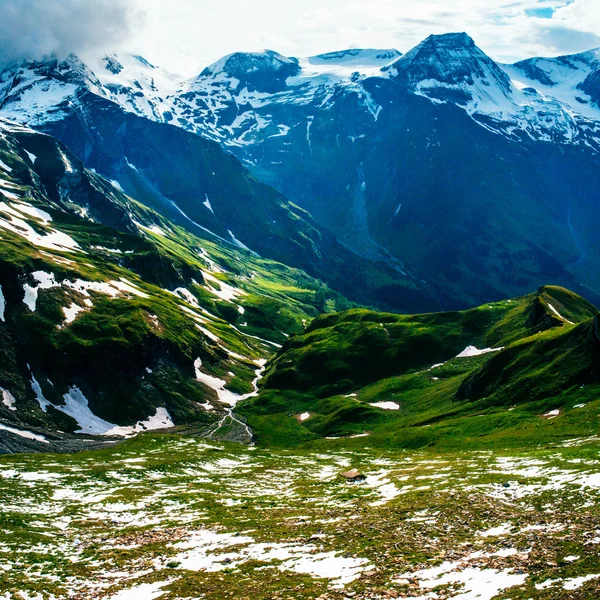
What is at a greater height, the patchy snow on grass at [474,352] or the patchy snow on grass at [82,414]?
the patchy snow on grass at [82,414]

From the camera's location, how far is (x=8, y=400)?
158250mm

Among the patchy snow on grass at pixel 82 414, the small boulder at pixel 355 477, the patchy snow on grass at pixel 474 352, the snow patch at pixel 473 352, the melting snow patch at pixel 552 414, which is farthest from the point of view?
the snow patch at pixel 473 352

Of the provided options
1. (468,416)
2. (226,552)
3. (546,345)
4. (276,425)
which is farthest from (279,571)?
(276,425)

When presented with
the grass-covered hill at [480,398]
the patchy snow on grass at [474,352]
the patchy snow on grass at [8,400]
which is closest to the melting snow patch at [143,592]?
the grass-covered hill at [480,398]

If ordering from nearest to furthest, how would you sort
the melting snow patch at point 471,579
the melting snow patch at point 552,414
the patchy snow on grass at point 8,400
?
the melting snow patch at point 471,579
the melting snow patch at point 552,414
the patchy snow on grass at point 8,400

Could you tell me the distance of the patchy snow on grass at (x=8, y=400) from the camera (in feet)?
512

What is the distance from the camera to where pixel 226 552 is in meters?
44.1

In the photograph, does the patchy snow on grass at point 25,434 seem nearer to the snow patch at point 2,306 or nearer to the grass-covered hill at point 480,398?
the snow patch at point 2,306

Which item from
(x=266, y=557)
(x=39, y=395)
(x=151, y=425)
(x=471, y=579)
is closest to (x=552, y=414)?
(x=266, y=557)

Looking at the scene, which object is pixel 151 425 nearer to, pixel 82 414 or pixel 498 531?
pixel 82 414

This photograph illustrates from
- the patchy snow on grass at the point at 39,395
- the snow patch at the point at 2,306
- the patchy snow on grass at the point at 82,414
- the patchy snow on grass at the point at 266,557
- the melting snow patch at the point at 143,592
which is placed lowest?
the patchy snow on grass at the point at 82,414

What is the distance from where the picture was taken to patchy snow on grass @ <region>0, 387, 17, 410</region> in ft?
512

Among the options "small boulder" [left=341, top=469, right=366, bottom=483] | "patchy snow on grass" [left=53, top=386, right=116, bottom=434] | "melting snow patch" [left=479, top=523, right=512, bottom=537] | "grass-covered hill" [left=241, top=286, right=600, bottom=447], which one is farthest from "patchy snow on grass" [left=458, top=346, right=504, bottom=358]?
"melting snow patch" [left=479, top=523, right=512, bottom=537]

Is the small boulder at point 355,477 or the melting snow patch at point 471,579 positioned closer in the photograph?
the melting snow patch at point 471,579
